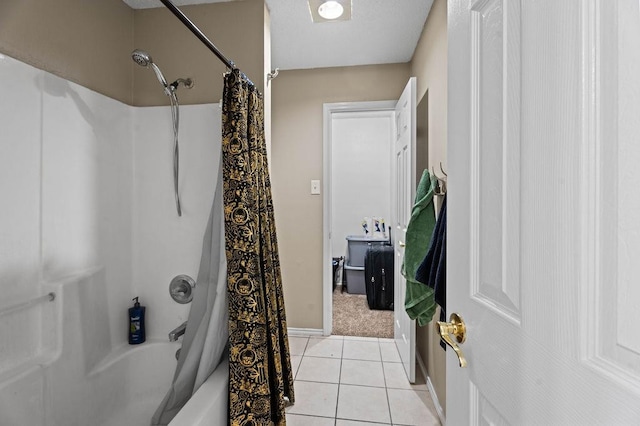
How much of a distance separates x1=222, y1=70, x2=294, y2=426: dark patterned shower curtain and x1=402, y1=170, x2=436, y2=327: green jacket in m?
0.74

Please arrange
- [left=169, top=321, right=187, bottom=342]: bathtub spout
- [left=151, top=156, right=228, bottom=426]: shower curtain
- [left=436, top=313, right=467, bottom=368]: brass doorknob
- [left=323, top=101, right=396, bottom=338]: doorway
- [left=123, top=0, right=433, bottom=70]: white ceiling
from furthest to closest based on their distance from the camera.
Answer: [left=323, top=101, right=396, bottom=338]: doorway
[left=123, top=0, right=433, bottom=70]: white ceiling
[left=169, top=321, right=187, bottom=342]: bathtub spout
[left=151, top=156, right=228, bottom=426]: shower curtain
[left=436, top=313, right=467, bottom=368]: brass doorknob

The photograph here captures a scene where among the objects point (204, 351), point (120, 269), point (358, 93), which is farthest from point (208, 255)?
point (358, 93)

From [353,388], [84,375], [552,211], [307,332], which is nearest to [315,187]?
[307,332]

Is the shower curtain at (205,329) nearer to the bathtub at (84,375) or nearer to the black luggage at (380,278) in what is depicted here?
the bathtub at (84,375)

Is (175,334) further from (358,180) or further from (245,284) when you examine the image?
(358,180)

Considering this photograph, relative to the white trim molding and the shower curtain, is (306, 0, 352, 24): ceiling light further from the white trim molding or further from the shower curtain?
the white trim molding

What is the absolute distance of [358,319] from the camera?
125 inches

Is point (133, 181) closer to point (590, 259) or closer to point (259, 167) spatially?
point (259, 167)

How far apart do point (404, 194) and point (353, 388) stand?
1384 millimetres

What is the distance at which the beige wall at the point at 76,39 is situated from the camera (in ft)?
3.91

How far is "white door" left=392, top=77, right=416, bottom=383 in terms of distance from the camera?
2.03 m

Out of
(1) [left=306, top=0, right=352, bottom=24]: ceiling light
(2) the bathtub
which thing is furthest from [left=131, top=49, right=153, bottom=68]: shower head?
(2) the bathtub

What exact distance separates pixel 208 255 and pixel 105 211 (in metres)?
0.65

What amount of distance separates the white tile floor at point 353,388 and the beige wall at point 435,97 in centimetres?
19
